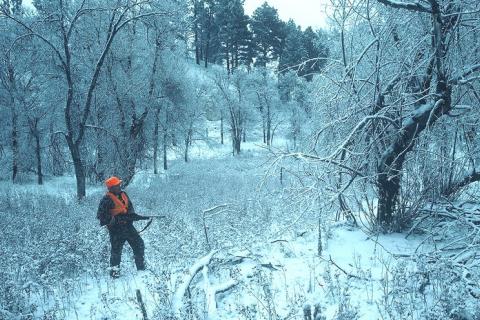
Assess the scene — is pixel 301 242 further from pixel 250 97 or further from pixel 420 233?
pixel 250 97

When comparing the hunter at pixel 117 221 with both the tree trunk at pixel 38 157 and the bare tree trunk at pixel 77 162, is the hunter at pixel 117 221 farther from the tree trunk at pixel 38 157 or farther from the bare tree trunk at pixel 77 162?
the tree trunk at pixel 38 157

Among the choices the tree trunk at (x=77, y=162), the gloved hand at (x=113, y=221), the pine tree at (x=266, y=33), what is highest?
the pine tree at (x=266, y=33)

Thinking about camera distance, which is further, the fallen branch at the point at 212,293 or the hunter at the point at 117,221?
the hunter at the point at 117,221

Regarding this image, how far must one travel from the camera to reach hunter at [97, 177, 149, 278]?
5.86m

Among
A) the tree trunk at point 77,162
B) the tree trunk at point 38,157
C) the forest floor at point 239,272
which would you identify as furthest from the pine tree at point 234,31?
the forest floor at point 239,272

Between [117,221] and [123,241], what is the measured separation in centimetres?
Answer: 38

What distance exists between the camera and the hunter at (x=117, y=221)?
5860 millimetres

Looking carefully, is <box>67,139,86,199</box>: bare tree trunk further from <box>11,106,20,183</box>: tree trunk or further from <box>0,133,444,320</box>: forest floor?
<box>11,106,20,183</box>: tree trunk

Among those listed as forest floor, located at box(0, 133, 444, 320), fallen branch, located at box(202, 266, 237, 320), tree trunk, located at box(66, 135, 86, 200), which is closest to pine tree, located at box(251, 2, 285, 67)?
tree trunk, located at box(66, 135, 86, 200)

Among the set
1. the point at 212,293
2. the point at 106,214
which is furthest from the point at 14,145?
the point at 212,293

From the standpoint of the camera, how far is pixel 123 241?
19.7 feet

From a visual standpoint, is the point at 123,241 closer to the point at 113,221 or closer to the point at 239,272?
the point at 113,221

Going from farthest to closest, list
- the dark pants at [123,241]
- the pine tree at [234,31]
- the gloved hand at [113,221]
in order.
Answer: the pine tree at [234,31], the dark pants at [123,241], the gloved hand at [113,221]

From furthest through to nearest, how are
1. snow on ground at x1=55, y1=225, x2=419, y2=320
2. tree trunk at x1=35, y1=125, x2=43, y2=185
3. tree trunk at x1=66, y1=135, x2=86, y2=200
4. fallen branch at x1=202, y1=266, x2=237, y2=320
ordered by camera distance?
1. tree trunk at x1=35, y1=125, x2=43, y2=185
2. tree trunk at x1=66, y1=135, x2=86, y2=200
3. snow on ground at x1=55, y1=225, x2=419, y2=320
4. fallen branch at x1=202, y1=266, x2=237, y2=320
